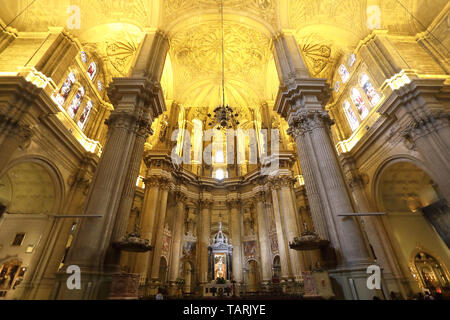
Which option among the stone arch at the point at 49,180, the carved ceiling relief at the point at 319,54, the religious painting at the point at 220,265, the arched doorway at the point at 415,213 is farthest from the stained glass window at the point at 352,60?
the stone arch at the point at 49,180

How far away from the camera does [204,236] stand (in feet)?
63.5

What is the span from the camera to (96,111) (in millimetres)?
16688

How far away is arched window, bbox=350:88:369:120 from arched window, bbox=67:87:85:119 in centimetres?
1831

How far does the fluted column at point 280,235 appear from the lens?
49.2ft

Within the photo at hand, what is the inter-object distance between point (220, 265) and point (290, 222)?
6930mm

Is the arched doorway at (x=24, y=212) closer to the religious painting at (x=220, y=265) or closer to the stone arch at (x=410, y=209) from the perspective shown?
the religious painting at (x=220, y=265)

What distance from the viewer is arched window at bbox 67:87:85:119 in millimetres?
13923

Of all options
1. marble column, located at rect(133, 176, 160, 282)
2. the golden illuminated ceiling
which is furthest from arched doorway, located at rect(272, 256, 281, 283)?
the golden illuminated ceiling

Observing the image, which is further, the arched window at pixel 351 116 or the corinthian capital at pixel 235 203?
the corinthian capital at pixel 235 203

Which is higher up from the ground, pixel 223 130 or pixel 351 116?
pixel 351 116

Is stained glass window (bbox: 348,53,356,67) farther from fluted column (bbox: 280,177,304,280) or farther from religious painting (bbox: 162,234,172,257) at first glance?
religious painting (bbox: 162,234,172,257)

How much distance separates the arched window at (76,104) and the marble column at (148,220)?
20.9ft

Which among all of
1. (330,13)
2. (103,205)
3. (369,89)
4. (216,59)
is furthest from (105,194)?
(330,13)

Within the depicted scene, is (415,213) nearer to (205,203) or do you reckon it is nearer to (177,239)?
(205,203)
